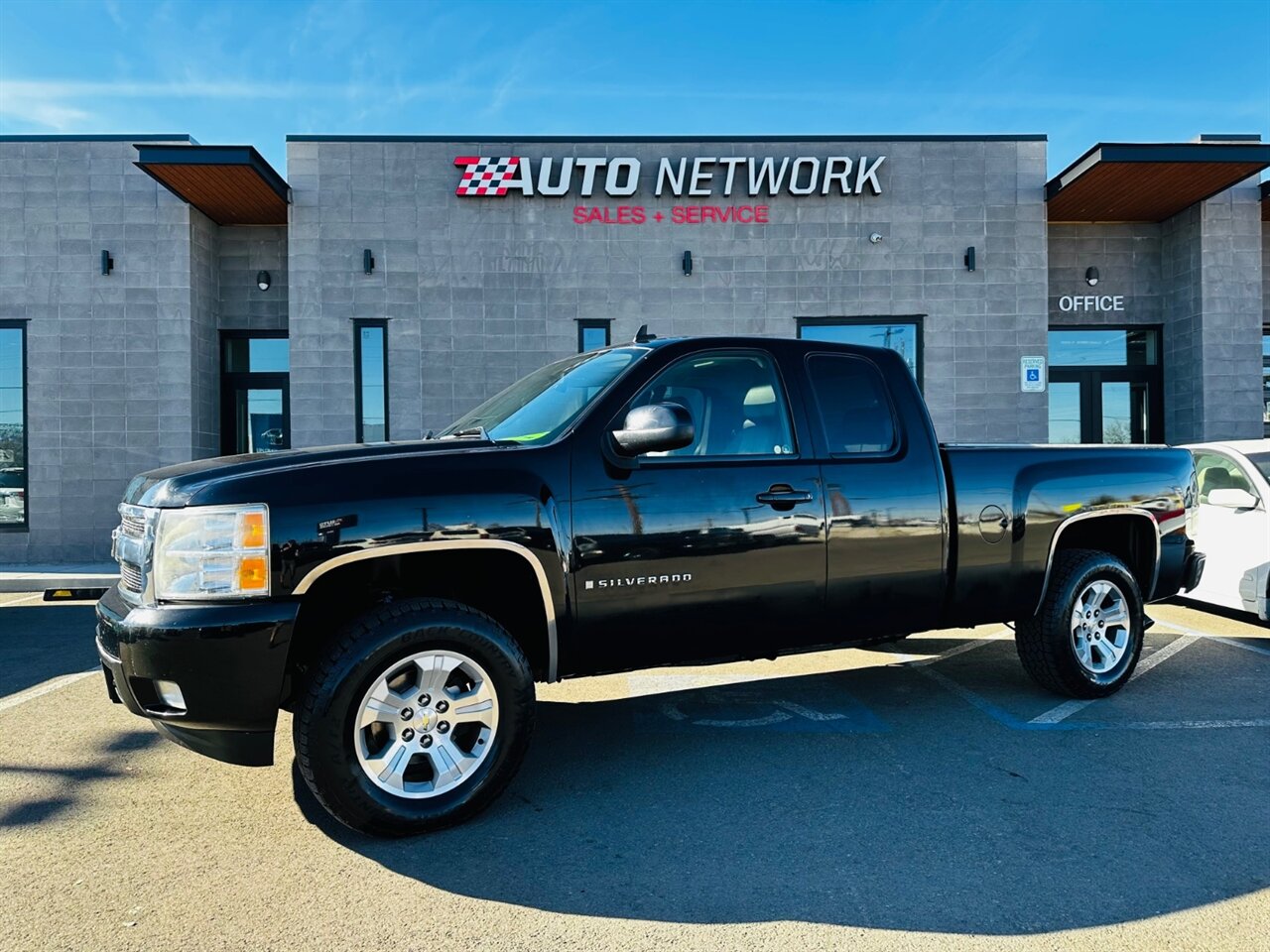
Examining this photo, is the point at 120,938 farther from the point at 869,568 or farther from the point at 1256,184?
the point at 1256,184

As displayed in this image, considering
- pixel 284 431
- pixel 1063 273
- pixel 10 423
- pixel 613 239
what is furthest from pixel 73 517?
pixel 1063 273

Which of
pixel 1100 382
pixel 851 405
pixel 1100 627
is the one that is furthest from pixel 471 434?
pixel 1100 382

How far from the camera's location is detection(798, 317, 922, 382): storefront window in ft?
43.5

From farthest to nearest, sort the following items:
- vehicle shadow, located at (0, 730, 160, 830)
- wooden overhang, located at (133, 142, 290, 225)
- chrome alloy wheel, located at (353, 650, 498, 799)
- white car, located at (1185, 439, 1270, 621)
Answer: wooden overhang, located at (133, 142, 290, 225) → white car, located at (1185, 439, 1270, 621) → vehicle shadow, located at (0, 730, 160, 830) → chrome alloy wheel, located at (353, 650, 498, 799)

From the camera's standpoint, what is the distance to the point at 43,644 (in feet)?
24.1

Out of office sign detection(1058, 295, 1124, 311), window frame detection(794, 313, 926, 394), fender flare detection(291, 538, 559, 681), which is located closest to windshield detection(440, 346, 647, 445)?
fender flare detection(291, 538, 559, 681)

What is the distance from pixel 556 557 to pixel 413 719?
853 millimetres

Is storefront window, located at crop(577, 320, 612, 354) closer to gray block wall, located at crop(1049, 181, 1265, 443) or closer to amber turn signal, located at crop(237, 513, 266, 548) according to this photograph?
gray block wall, located at crop(1049, 181, 1265, 443)

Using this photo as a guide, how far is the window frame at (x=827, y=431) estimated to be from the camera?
14.7ft

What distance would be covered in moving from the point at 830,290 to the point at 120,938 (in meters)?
12.0

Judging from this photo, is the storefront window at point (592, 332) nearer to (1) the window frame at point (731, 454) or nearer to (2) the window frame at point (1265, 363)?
(1) the window frame at point (731, 454)

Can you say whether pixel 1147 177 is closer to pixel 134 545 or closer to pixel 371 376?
pixel 371 376

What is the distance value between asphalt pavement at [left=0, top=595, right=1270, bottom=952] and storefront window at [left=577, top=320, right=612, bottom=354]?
27.2ft

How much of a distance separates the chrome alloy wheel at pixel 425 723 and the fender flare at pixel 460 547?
32 cm
